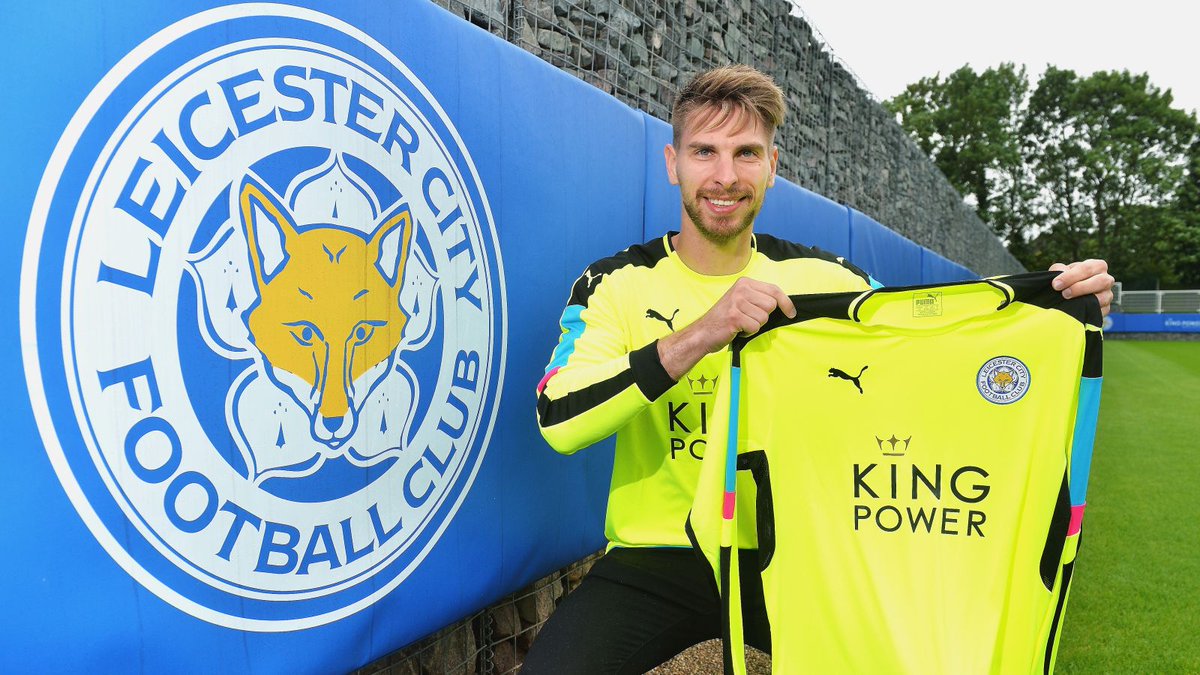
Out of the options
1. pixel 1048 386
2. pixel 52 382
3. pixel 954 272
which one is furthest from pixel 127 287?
pixel 954 272

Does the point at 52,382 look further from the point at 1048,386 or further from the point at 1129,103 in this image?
the point at 1129,103

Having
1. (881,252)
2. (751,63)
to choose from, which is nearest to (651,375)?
(751,63)

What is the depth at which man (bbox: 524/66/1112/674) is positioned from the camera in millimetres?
1925

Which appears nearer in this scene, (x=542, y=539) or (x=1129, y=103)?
(x=542, y=539)

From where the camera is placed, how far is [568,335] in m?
2.24

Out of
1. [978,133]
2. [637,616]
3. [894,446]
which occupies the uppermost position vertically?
[978,133]

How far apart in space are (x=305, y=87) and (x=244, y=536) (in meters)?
0.97

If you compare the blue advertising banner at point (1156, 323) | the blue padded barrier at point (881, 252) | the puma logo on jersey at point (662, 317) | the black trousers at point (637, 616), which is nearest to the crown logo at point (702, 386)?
the puma logo on jersey at point (662, 317)

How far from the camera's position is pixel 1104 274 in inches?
71.4

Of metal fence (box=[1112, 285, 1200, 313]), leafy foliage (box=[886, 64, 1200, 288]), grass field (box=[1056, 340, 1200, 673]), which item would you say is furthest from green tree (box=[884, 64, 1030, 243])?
grass field (box=[1056, 340, 1200, 673])

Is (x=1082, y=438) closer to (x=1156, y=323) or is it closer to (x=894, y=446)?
(x=894, y=446)

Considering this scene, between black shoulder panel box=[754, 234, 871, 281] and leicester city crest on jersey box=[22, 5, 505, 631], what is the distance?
0.96 metres

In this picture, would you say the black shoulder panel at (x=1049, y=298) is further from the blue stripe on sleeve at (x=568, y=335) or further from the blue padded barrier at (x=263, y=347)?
the blue padded barrier at (x=263, y=347)

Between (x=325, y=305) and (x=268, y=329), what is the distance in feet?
0.53
